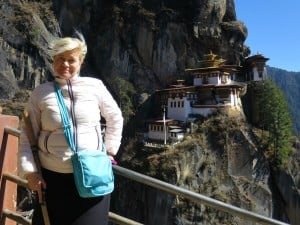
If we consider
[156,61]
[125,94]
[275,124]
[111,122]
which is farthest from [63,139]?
[156,61]

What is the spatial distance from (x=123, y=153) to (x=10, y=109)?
992 cm

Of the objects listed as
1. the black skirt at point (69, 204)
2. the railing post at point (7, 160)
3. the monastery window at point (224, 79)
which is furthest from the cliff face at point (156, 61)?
the black skirt at point (69, 204)

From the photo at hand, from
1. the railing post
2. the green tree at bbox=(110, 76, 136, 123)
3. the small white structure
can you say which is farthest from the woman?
the green tree at bbox=(110, 76, 136, 123)

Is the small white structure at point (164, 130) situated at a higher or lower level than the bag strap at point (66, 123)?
lower

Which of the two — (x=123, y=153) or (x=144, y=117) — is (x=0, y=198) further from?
(x=144, y=117)

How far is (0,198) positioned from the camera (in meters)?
3.75

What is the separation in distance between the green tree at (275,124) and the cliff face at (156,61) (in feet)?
5.79

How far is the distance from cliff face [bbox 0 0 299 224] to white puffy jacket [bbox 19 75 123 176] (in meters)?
26.0

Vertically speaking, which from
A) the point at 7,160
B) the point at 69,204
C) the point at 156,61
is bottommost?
the point at 69,204

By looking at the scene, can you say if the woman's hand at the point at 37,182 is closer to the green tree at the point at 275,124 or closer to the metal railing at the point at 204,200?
the metal railing at the point at 204,200

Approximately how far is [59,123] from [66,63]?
416mm

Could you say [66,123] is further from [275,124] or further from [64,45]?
[275,124]

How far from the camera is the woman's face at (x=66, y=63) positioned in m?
2.63

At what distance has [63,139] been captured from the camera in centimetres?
246
